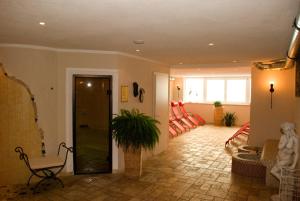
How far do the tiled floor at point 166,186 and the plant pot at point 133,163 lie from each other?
14cm

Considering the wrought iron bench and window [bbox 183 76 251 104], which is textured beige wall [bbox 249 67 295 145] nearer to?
the wrought iron bench

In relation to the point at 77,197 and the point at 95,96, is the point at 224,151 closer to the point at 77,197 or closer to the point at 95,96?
the point at 95,96

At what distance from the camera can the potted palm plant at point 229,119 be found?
37.2 ft

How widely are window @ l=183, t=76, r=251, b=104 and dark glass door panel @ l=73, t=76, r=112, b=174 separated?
329 inches

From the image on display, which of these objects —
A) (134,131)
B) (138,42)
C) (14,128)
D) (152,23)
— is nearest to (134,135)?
(134,131)

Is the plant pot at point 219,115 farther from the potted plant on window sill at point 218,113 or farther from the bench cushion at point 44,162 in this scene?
the bench cushion at point 44,162

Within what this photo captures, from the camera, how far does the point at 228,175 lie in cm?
489

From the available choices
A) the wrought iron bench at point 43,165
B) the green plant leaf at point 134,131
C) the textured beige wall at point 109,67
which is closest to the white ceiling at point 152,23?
the textured beige wall at point 109,67

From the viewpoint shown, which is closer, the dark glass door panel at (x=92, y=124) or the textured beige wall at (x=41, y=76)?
the textured beige wall at (x=41, y=76)

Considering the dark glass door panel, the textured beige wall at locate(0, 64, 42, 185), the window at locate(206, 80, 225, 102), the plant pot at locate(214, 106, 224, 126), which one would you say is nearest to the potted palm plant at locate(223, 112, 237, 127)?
the plant pot at locate(214, 106, 224, 126)

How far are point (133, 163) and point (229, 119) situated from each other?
7.77 meters

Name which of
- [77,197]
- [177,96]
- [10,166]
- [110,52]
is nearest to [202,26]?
[110,52]

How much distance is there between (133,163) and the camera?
15.6 ft

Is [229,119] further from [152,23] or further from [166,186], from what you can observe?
[152,23]
